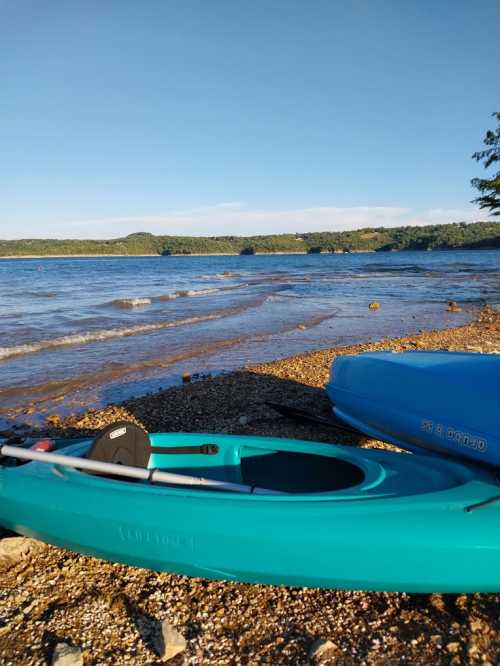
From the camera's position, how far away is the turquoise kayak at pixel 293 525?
2586 mm

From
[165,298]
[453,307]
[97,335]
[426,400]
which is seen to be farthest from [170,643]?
[165,298]

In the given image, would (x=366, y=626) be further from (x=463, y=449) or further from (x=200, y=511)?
(x=463, y=449)

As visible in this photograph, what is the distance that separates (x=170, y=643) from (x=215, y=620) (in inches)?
12.6

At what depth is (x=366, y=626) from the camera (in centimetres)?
271

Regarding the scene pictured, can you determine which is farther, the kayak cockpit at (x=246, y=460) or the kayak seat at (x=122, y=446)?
the kayak cockpit at (x=246, y=460)

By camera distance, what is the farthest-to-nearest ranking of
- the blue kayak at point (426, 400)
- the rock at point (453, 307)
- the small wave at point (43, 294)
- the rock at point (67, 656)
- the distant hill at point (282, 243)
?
the distant hill at point (282, 243) < the small wave at point (43, 294) < the rock at point (453, 307) < the blue kayak at point (426, 400) < the rock at point (67, 656)

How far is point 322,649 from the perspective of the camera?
252 cm

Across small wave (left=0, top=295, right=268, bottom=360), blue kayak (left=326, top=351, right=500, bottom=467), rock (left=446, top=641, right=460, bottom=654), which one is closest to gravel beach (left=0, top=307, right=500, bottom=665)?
rock (left=446, top=641, right=460, bottom=654)

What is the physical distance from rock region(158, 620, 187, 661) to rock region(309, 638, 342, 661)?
2.26ft

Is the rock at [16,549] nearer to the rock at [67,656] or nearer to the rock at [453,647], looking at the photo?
the rock at [67,656]

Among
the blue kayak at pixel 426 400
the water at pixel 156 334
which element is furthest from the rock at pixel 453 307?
the blue kayak at pixel 426 400

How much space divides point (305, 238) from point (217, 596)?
529ft

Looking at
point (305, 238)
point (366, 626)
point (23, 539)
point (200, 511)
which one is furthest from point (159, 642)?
point (305, 238)

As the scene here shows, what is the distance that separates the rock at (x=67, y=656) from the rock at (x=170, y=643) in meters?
0.41
